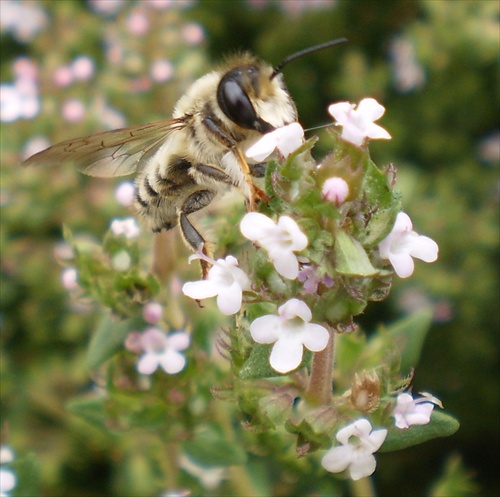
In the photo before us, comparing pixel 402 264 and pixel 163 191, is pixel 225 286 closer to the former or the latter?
pixel 402 264

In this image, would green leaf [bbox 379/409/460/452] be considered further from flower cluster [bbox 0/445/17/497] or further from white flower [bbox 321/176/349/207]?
flower cluster [bbox 0/445/17/497]

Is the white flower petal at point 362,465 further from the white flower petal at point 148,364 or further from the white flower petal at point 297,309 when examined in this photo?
the white flower petal at point 148,364

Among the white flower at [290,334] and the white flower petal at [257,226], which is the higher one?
the white flower petal at [257,226]

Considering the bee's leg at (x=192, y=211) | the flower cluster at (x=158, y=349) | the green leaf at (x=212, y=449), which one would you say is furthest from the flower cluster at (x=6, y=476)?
the bee's leg at (x=192, y=211)

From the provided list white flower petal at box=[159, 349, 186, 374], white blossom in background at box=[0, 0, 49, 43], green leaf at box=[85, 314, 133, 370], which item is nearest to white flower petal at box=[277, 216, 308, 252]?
white flower petal at box=[159, 349, 186, 374]

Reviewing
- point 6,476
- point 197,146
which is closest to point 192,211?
point 197,146
